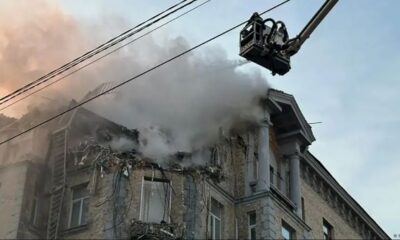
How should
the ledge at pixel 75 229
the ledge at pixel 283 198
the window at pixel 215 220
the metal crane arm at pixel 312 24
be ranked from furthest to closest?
the ledge at pixel 283 198, the window at pixel 215 220, the ledge at pixel 75 229, the metal crane arm at pixel 312 24

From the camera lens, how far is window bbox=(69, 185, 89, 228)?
26.2 meters

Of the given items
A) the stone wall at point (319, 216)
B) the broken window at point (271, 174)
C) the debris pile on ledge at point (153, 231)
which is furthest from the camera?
the stone wall at point (319, 216)

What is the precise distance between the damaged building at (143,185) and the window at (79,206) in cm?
4

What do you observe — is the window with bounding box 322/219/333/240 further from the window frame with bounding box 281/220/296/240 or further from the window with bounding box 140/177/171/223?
the window with bounding box 140/177/171/223

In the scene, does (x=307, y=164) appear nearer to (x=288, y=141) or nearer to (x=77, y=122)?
(x=288, y=141)

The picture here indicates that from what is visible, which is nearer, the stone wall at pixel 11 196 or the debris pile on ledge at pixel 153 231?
the debris pile on ledge at pixel 153 231

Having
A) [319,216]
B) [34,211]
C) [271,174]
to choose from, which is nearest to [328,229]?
[319,216]

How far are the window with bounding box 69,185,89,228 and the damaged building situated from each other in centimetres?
4

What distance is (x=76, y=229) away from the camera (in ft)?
84.6

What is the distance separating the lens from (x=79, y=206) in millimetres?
26609

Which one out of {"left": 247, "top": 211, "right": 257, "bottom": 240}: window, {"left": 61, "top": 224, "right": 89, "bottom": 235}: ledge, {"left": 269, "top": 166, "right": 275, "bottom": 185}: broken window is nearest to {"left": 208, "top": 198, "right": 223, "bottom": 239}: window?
{"left": 247, "top": 211, "right": 257, "bottom": 240}: window

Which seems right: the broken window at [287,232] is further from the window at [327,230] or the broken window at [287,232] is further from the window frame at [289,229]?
the window at [327,230]

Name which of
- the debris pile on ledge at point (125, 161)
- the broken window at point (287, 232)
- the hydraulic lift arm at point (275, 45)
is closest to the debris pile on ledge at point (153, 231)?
the debris pile on ledge at point (125, 161)

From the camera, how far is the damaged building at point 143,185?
1017 inches
